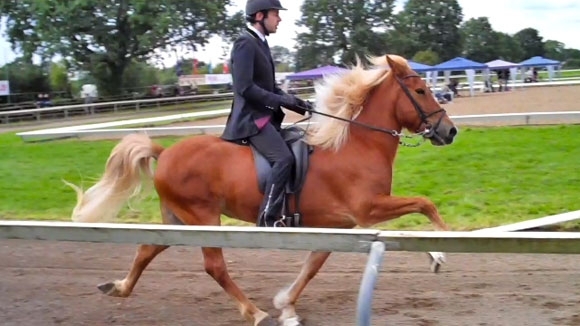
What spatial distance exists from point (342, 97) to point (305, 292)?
1.64 metres

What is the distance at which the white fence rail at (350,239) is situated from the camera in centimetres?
373

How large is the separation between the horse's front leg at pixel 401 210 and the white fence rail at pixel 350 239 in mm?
1586

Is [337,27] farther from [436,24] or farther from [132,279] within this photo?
[132,279]

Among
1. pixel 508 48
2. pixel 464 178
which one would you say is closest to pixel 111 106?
pixel 464 178

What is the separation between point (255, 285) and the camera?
6652 millimetres

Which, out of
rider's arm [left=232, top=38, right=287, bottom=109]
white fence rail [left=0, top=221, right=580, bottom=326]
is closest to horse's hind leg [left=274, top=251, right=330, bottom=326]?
rider's arm [left=232, top=38, right=287, bottom=109]

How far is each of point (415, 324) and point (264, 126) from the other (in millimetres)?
1844

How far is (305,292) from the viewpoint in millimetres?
6348

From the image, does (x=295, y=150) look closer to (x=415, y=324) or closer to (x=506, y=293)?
(x=415, y=324)

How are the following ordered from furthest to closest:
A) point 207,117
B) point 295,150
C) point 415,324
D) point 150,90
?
point 150,90 → point 207,117 → point 295,150 → point 415,324

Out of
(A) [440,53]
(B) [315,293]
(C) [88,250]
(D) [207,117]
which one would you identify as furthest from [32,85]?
(A) [440,53]

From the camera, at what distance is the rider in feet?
18.6

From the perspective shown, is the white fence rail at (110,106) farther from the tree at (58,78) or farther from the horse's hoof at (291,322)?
the horse's hoof at (291,322)

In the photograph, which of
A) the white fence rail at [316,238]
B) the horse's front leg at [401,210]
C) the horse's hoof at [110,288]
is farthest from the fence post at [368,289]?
the horse's hoof at [110,288]
